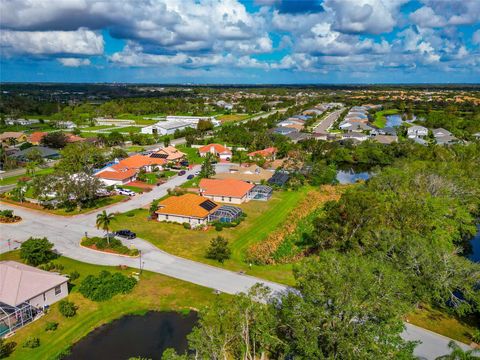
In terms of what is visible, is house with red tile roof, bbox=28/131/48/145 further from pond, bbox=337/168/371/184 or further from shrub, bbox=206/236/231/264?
shrub, bbox=206/236/231/264

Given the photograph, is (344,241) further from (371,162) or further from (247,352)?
(371,162)

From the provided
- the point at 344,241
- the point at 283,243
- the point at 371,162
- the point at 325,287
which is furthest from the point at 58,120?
the point at 325,287

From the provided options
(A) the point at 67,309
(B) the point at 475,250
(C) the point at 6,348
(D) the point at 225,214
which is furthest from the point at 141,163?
(B) the point at 475,250

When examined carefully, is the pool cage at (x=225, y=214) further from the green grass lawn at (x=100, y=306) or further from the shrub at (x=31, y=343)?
the shrub at (x=31, y=343)

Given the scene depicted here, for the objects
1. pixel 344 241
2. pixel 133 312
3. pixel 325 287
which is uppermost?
pixel 325 287

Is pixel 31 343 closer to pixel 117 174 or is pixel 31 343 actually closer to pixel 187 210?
pixel 187 210

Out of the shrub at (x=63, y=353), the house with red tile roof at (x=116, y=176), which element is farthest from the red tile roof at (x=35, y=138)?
the shrub at (x=63, y=353)
